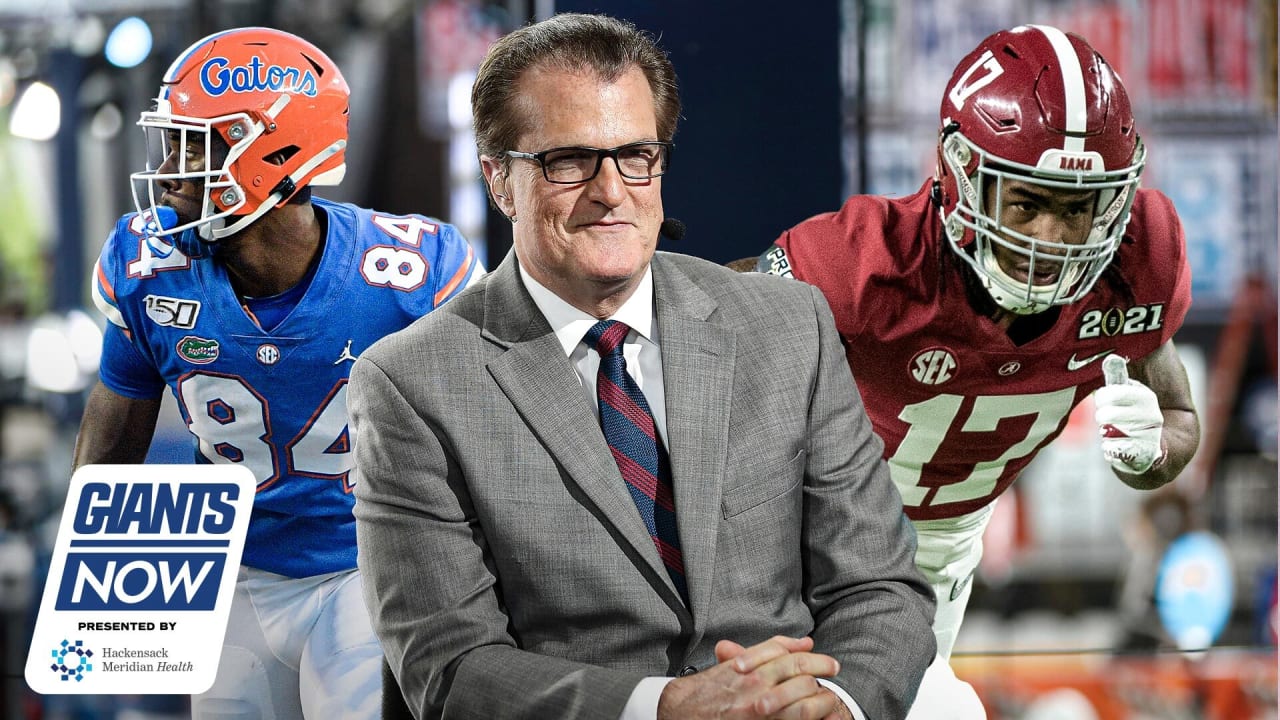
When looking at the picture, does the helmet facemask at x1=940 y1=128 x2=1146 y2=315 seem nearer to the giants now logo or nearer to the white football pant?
the white football pant

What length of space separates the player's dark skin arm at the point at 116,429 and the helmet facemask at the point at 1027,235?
132 cm

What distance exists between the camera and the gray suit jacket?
4.20 feet

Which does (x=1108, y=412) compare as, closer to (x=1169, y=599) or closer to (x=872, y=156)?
(x=872, y=156)

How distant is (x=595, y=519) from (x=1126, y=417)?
105cm

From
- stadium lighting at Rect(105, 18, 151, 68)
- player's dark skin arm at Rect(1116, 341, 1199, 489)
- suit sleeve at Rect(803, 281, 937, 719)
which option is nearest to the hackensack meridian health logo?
stadium lighting at Rect(105, 18, 151, 68)

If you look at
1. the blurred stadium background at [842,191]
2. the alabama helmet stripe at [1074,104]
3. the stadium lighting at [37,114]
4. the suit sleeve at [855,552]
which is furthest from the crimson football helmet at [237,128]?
the alabama helmet stripe at [1074,104]

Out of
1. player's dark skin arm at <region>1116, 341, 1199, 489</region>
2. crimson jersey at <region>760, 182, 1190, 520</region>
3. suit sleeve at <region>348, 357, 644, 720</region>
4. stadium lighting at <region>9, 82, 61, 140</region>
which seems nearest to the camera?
suit sleeve at <region>348, 357, 644, 720</region>

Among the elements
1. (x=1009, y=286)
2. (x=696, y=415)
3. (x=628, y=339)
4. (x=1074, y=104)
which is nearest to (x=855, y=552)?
(x=696, y=415)

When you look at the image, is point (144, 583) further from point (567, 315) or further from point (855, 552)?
point (855, 552)

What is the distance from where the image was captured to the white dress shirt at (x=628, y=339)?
141cm

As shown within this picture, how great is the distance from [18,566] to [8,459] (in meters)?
0.24

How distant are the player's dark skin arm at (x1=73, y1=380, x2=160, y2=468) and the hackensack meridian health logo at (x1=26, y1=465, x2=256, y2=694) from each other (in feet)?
0.07

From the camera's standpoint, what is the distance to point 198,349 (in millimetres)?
1997

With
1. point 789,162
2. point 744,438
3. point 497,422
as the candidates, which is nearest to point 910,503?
point 789,162
